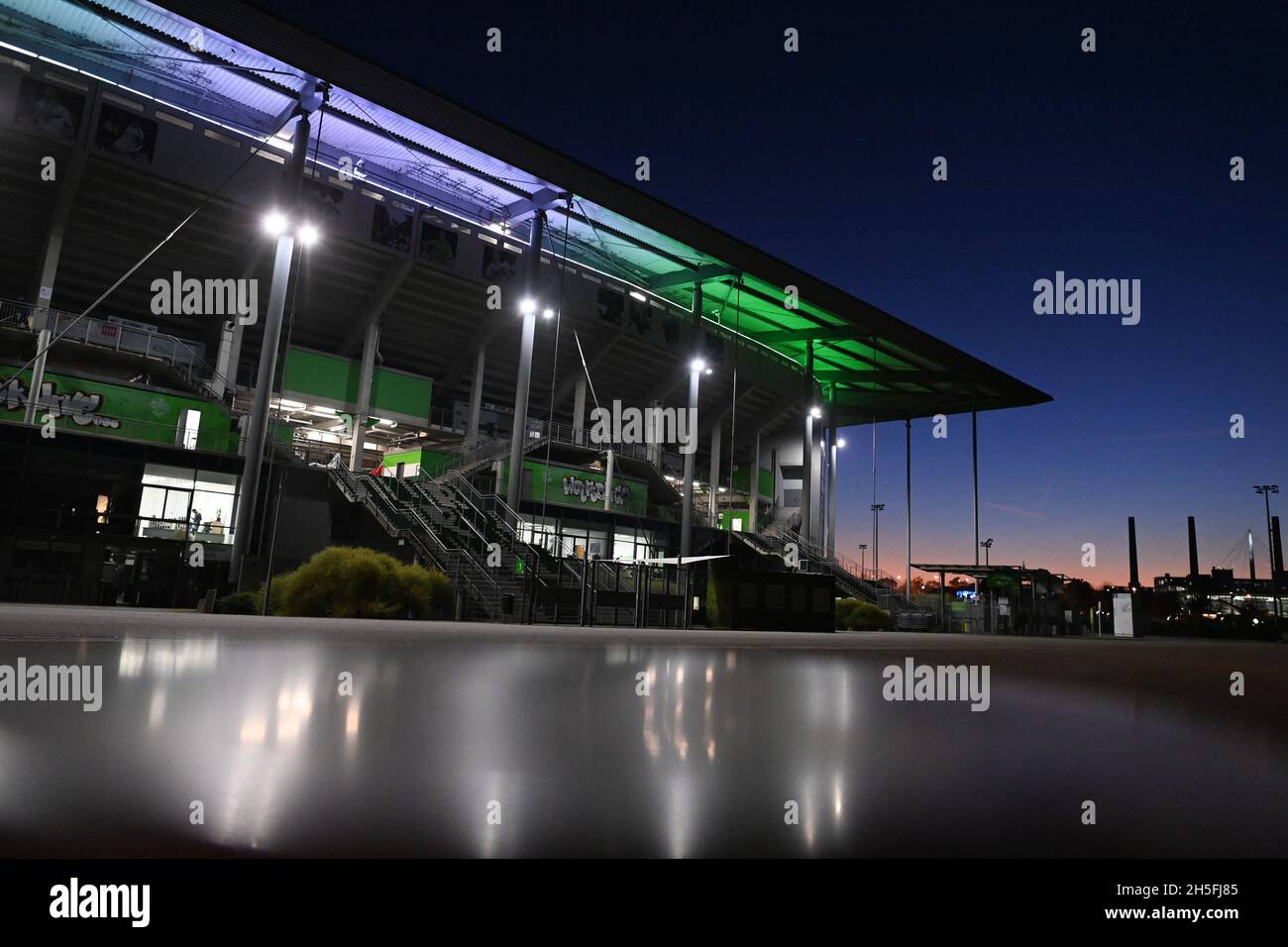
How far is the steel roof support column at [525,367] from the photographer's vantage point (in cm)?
2862

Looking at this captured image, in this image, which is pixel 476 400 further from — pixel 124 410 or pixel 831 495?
pixel 831 495

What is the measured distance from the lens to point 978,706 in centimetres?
410

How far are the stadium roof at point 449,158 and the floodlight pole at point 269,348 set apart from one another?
0.85 m

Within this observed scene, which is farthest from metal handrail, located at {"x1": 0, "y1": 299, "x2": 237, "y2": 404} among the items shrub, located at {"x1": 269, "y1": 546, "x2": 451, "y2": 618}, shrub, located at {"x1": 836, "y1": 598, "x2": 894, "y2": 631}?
shrub, located at {"x1": 836, "y1": 598, "x2": 894, "y2": 631}

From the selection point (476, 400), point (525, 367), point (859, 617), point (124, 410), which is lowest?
point (859, 617)

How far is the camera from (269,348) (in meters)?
22.7

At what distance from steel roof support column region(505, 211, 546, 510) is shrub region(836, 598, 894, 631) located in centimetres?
1216

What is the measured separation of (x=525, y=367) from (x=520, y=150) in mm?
7779

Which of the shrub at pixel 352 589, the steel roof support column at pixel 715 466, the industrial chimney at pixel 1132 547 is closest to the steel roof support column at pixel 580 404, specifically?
the steel roof support column at pixel 715 466

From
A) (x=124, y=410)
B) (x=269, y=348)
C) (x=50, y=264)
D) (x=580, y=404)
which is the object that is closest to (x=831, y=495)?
(x=580, y=404)

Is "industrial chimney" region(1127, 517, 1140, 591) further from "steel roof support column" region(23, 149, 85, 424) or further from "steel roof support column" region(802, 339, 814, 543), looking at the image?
"steel roof support column" region(23, 149, 85, 424)

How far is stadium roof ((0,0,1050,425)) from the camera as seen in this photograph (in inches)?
834
